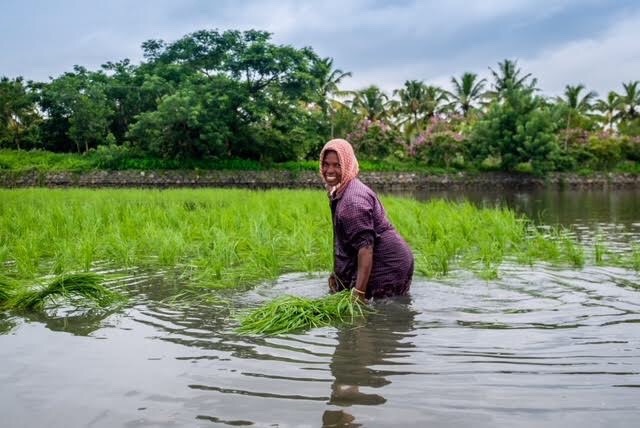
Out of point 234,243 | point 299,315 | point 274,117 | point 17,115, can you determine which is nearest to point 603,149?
point 274,117

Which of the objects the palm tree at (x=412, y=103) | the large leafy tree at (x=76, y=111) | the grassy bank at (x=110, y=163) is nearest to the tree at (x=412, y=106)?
the palm tree at (x=412, y=103)

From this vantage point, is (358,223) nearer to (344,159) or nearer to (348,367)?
(344,159)

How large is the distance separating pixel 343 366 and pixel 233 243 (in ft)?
10.9

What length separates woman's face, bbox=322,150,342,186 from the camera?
395 cm

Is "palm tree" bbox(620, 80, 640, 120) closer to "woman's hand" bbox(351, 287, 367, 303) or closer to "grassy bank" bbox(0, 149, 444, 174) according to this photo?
"grassy bank" bbox(0, 149, 444, 174)

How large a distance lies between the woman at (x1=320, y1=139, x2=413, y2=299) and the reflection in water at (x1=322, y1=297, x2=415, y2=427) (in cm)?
18

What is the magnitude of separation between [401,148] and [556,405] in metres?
34.4

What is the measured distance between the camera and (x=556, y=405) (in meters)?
2.30

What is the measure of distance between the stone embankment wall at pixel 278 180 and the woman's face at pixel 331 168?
25131 millimetres

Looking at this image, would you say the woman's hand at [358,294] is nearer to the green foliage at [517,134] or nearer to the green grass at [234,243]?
the green grass at [234,243]

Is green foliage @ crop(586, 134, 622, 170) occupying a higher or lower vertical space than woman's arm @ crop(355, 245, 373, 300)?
higher

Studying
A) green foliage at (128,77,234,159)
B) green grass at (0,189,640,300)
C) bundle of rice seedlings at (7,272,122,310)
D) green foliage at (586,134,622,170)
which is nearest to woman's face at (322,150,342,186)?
green grass at (0,189,640,300)

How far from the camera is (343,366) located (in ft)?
9.27

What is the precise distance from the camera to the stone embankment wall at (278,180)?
90.3ft
